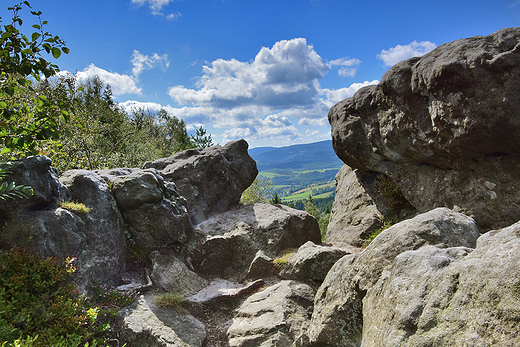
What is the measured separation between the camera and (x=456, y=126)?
1404 centimetres

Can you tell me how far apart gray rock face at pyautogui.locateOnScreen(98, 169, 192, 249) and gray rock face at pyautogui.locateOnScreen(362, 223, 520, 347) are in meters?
11.0

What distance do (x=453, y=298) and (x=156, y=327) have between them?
9782 mm

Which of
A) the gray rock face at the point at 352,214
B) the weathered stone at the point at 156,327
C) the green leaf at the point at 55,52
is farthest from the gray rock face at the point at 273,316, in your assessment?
the green leaf at the point at 55,52

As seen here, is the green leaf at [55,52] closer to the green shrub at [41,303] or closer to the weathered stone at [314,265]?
the green shrub at [41,303]

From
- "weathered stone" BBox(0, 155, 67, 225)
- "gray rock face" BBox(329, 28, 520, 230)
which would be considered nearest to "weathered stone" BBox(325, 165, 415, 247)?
"gray rock face" BBox(329, 28, 520, 230)

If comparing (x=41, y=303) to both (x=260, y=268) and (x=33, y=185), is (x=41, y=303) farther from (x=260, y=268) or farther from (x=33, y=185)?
(x=260, y=268)

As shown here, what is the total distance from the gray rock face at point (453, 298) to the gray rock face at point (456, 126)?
29.0ft

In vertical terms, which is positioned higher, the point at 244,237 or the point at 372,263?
the point at 372,263

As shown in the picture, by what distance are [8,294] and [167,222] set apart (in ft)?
23.3

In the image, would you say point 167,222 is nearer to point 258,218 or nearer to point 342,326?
point 258,218

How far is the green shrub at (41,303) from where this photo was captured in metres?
8.44

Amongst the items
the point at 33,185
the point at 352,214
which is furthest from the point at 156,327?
the point at 352,214

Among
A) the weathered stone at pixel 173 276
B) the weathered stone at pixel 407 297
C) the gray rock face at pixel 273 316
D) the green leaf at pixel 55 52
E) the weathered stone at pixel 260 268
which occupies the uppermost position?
the green leaf at pixel 55 52

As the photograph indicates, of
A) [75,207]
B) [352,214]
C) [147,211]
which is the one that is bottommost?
[352,214]
